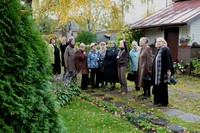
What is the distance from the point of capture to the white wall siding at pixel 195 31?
1412cm

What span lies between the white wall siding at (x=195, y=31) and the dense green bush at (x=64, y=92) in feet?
28.2

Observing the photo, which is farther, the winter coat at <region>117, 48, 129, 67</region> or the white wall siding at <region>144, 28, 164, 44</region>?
the white wall siding at <region>144, 28, 164, 44</region>

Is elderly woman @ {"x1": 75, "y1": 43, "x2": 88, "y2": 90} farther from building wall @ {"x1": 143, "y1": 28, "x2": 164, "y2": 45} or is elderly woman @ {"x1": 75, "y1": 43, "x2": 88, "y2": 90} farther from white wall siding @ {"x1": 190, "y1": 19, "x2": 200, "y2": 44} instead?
building wall @ {"x1": 143, "y1": 28, "x2": 164, "y2": 45}

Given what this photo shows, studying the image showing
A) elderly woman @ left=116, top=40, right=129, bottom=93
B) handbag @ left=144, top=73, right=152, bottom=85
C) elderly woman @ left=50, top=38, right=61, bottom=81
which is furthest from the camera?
elderly woman @ left=50, top=38, right=61, bottom=81

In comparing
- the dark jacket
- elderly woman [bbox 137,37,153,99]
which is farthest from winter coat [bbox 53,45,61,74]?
the dark jacket

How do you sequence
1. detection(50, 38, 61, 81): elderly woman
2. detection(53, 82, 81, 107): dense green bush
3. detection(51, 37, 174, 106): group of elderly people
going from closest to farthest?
detection(51, 37, 174, 106): group of elderly people, detection(53, 82, 81, 107): dense green bush, detection(50, 38, 61, 81): elderly woman

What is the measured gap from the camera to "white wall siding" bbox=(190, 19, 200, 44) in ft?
46.3

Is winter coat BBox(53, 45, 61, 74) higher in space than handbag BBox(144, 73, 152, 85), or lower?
higher

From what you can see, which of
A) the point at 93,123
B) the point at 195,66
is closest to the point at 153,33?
the point at 195,66

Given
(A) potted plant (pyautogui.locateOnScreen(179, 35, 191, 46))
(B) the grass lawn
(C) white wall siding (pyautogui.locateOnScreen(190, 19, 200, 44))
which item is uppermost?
(C) white wall siding (pyautogui.locateOnScreen(190, 19, 200, 44))

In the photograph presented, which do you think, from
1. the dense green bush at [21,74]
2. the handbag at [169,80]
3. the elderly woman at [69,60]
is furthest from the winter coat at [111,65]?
the dense green bush at [21,74]

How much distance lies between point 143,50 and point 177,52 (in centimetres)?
714

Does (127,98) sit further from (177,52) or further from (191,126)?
(177,52)

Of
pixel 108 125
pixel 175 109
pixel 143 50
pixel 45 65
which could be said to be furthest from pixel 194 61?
pixel 45 65
